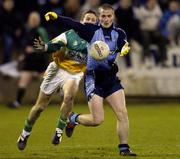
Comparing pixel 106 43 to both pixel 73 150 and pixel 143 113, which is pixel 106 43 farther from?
pixel 143 113

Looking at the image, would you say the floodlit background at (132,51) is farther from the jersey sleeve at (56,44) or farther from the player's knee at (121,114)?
the player's knee at (121,114)

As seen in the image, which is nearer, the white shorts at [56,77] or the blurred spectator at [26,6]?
the white shorts at [56,77]

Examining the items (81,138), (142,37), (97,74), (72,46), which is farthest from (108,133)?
(142,37)

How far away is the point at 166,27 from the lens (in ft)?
64.0

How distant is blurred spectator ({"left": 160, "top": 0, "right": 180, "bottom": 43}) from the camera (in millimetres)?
19328

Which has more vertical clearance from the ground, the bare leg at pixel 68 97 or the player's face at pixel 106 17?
the player's face at pixel 106 17

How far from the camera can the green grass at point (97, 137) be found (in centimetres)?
998

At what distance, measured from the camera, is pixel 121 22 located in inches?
733

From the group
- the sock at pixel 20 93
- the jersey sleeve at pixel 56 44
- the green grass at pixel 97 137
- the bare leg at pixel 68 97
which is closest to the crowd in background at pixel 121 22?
the sock at pixel 20 93

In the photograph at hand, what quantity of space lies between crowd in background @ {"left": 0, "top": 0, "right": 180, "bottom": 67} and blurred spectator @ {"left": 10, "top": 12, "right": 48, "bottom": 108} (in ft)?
0.29

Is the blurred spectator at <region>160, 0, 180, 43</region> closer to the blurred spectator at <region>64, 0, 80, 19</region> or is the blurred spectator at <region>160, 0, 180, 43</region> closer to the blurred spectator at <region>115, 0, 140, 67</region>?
the blurred spectator at <region>115, 0, 140, 67</region>

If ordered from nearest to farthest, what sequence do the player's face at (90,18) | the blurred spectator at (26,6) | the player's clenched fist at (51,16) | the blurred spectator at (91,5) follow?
the player's clenched fist at (51,16)
the player's face at (90,18)
the blurred spectator at (91,5)
the blurred spectator at (26,6)

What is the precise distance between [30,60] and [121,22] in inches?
106

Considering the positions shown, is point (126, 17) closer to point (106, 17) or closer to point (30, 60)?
point (30, 60)
